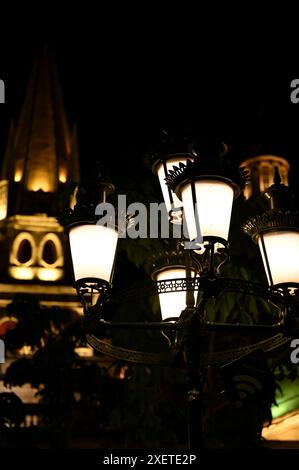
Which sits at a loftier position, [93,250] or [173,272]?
[173,272]

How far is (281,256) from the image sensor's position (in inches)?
236

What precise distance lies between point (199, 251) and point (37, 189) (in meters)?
45.0

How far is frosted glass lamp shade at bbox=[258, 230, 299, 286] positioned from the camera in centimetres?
596

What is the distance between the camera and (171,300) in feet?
22.8

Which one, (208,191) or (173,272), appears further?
(173,272)

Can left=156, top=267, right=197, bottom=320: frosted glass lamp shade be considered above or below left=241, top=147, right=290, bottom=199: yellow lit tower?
below

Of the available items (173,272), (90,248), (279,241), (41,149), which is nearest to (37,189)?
(41,149)

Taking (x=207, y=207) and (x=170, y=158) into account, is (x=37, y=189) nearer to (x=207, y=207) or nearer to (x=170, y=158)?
(x=170, y=158)

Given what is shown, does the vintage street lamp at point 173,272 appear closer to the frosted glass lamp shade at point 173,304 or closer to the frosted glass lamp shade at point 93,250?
the frosted glass lamp shade at point 173,304

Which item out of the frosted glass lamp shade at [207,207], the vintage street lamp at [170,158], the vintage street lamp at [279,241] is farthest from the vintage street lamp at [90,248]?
the vintage street lamp at [279,241]

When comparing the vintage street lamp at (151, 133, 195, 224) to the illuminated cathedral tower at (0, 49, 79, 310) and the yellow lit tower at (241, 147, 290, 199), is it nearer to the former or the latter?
the yellow lit tower at (241, 147, 290, 199)

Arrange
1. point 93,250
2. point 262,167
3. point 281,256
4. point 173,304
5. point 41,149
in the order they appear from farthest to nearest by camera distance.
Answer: point 41,149, point 262,167, point 173,304, point 93,250, point 281,256

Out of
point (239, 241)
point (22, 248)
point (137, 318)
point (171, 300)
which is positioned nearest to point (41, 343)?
point (137, 318)

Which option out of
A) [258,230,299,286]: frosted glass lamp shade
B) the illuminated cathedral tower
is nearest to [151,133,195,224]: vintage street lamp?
[258,230,299,286]: frosted glass lamp shade
